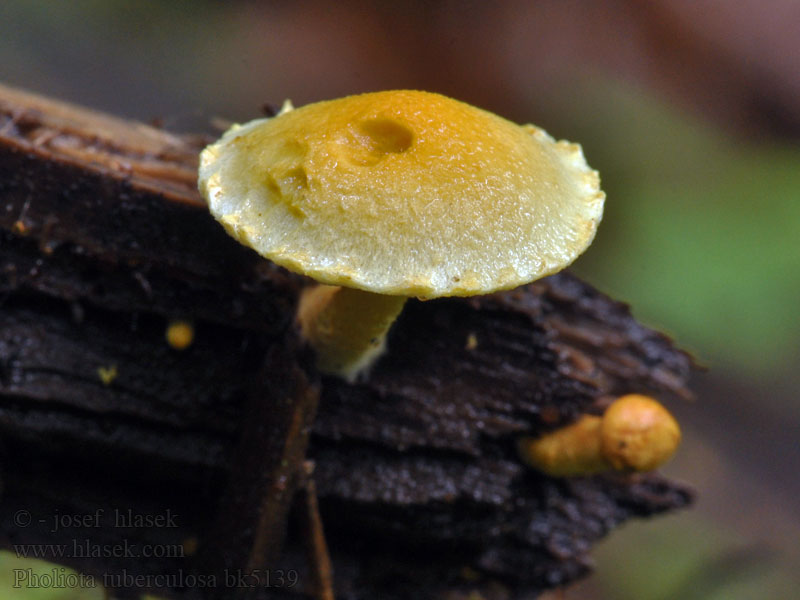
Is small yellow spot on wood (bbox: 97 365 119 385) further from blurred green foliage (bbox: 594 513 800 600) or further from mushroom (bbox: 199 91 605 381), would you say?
blurred green foliage (bbox: 594 513 800 600)

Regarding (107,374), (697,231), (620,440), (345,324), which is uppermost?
(697,231)

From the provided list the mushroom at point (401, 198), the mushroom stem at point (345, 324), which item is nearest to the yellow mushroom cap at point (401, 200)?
the mushroom at point (401, 198)

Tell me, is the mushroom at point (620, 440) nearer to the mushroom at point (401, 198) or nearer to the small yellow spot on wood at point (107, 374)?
the mushroom at point (401, 198)

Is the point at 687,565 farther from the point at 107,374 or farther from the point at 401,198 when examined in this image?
the point at 107,374

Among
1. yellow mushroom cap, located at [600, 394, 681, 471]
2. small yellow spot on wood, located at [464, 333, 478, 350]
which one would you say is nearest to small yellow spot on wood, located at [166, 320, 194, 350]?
small yellow spot on wood, located at [464, 333, 478, 350]

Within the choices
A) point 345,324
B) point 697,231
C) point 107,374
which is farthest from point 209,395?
point 697,231

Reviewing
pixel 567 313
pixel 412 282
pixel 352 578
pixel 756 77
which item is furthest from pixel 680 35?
pixel 352 578
